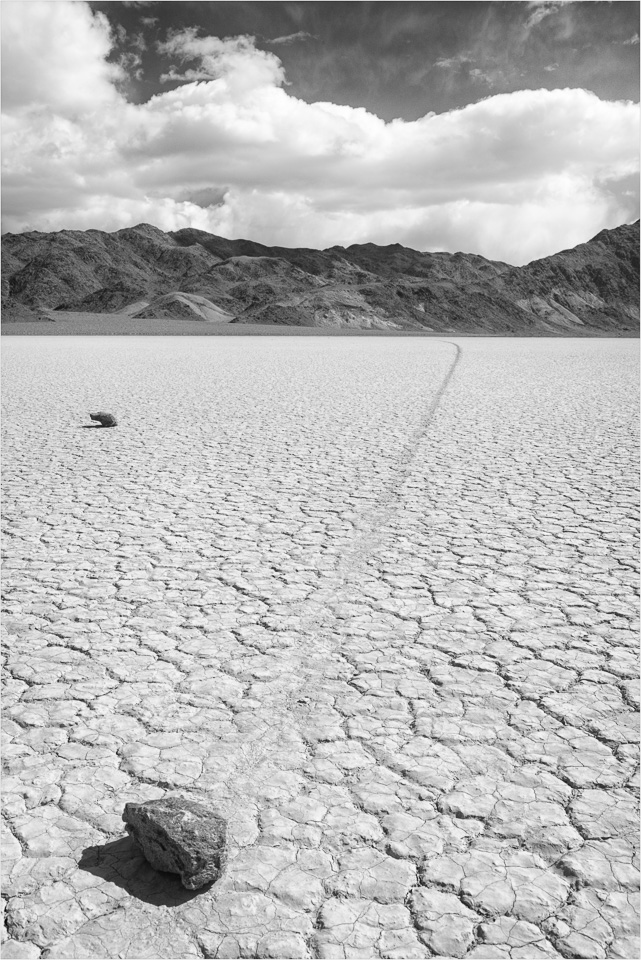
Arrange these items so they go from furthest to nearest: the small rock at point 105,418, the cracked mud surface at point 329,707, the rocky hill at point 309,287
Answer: the rocky hill at point 309,287
the small rock at point 105,418
the cracked mud surface at point 329,707

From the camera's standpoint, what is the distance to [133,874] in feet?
6.50

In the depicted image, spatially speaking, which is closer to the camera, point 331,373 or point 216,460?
point 216,460

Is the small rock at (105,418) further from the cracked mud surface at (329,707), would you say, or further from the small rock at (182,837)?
the small rock at (182,837)

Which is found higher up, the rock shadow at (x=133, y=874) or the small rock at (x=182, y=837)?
the small rock at (x=182, y=837)

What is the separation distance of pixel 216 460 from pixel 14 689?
437cm

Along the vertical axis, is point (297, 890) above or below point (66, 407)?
below

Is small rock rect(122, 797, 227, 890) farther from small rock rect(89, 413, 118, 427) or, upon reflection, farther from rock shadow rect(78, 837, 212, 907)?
small rock rect(89, 413, 118, 427)

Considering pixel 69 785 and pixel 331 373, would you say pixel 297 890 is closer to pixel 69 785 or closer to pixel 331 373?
pixel 69 785

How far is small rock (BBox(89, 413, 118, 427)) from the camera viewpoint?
9.04m

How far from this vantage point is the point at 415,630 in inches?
134

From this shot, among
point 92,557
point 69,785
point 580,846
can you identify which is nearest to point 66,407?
point 92,557

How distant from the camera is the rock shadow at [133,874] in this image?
192 centimetres

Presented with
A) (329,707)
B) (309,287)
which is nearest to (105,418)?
(329,707)

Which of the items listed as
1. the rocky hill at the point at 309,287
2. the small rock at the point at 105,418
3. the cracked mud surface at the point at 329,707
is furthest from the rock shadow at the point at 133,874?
the rocky hill at the point at 309,287
